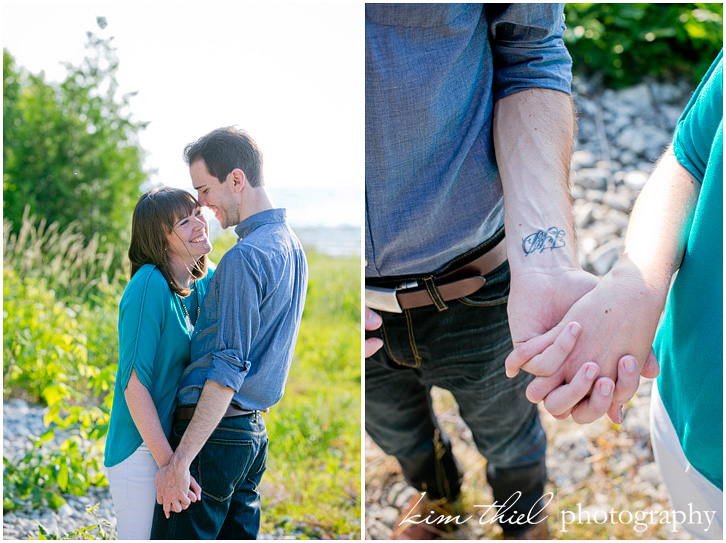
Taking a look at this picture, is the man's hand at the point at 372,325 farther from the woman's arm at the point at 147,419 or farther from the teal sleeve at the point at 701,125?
the teal sleeve at the point at 701,125

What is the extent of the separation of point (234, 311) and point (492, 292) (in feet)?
2.25

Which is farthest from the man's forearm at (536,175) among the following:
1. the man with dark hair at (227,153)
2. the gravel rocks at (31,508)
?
the gravel rocks at (31,508)

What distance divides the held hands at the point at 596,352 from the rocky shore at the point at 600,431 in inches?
22.4

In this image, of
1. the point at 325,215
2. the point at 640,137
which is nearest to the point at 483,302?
the point at 325,215

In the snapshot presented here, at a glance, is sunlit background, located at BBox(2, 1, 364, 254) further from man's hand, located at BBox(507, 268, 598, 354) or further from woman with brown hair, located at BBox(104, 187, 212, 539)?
man's hand, located at BBox(507, 268, 598, 354)

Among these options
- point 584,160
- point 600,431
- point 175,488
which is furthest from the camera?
point 584,160

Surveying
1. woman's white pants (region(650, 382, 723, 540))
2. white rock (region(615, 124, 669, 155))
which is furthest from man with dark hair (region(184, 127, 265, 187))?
white rock (region(615, 124, 669, 155))

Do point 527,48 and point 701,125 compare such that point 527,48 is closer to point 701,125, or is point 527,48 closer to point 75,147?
point 701,125

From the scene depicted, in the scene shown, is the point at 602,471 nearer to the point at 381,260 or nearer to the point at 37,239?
the point at 381,260

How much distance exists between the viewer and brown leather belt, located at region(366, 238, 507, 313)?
1.40 meters

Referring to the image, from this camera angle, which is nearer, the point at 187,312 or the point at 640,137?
the point at 187,312

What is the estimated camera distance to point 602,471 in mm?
2053

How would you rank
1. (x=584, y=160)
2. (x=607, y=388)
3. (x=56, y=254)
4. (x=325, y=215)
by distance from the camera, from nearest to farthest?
(x=607, y=388), (x=325, y=215), (x=56, y=254), (x=584, y=160)

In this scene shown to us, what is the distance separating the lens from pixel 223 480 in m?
1.16
